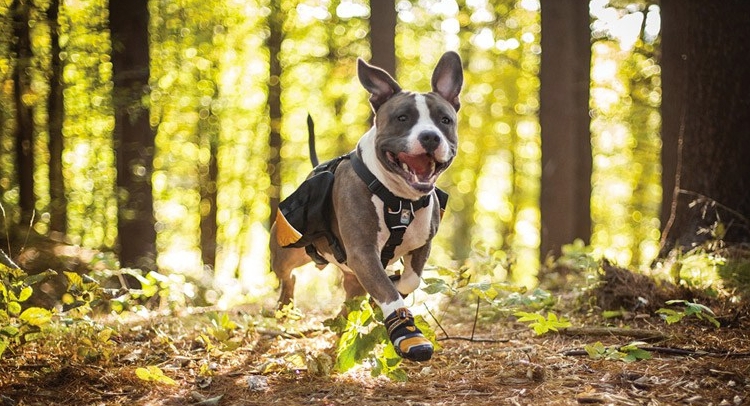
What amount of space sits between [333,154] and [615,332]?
15292 mm

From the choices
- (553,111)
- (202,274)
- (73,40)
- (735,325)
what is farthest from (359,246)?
(553,111)

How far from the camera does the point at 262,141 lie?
70.9ft

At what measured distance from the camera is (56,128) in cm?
962

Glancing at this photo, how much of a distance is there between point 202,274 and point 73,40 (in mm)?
3632

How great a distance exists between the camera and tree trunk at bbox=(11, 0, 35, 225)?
25.6ft

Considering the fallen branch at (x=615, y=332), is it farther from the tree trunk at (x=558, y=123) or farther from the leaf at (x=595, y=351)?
the tree trunk at (x=558, y=123)

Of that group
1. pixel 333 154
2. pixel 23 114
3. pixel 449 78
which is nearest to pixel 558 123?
pixel 449 78

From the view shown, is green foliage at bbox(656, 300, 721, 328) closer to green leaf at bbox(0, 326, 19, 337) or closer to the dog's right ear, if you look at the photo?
the dog's right ear

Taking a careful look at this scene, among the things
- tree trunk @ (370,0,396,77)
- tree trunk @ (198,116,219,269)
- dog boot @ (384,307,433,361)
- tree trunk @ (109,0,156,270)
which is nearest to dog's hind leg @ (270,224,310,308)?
dog boot @ (384,307,433,361)

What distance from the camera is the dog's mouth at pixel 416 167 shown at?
4293 millimetres

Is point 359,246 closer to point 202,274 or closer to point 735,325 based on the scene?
point 735,325

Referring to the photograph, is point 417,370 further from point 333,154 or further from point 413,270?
point 333,154

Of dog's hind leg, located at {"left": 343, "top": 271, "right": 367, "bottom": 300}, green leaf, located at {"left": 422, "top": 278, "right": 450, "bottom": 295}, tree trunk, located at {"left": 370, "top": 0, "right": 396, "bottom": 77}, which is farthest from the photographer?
tree trunk, located at {"left": 370, "top": 0, "right": 396, "bottom": 77}

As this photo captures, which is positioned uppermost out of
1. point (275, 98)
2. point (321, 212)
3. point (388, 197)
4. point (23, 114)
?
point (275, 98)
